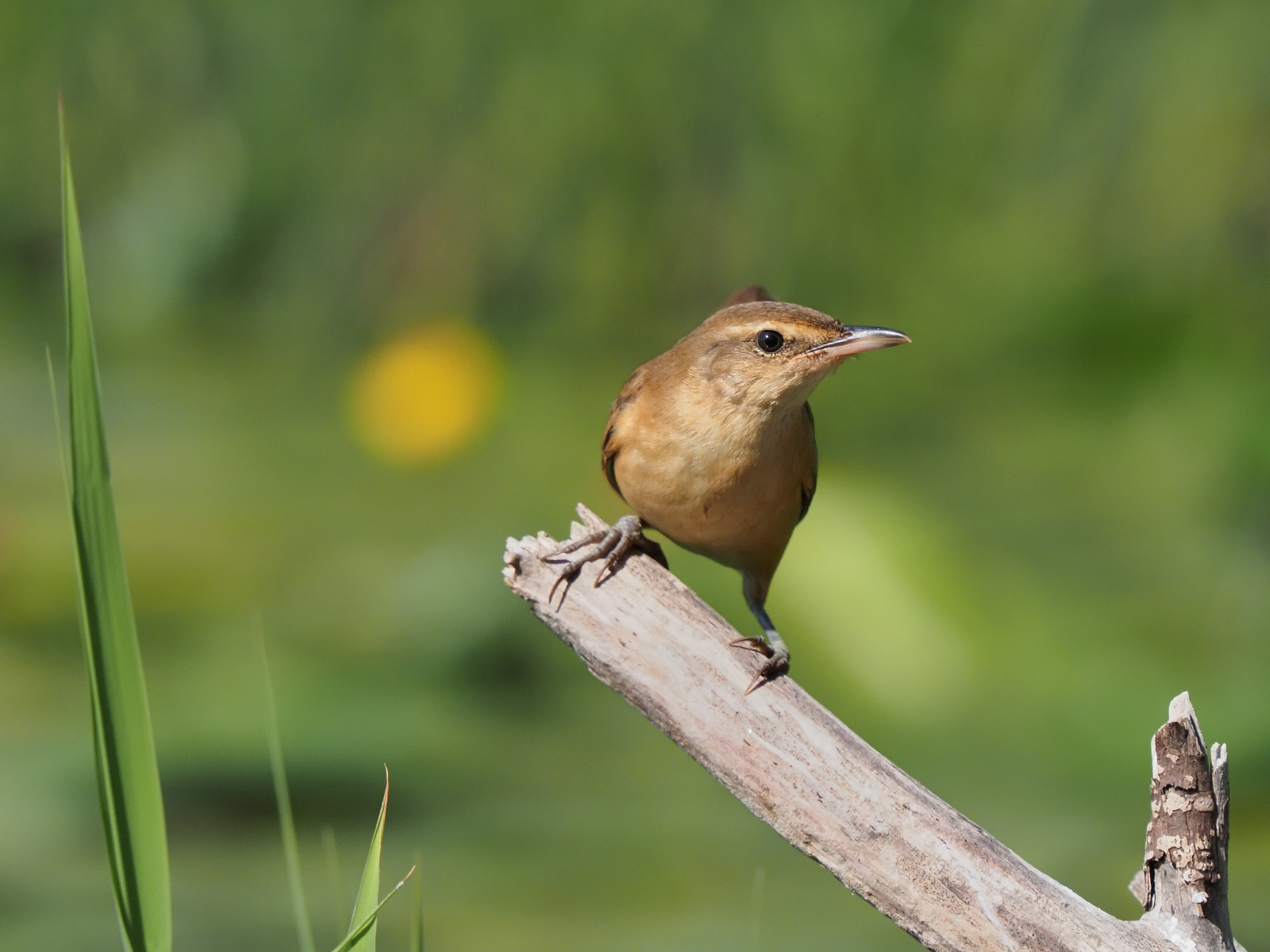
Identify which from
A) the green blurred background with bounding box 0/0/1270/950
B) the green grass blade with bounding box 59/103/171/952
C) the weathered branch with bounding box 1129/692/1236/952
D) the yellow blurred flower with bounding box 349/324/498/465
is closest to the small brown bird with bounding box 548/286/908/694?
the weathered branch with bounding box 1129/692/1236/952

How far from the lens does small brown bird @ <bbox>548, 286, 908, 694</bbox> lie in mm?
2449

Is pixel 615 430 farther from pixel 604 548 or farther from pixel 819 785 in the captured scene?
pixel 819 785

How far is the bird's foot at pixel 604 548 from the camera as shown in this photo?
2150 mm

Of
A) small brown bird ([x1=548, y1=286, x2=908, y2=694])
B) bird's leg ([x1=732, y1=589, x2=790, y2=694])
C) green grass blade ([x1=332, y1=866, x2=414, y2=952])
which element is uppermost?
small brown bird ([x1=548, y1=286, x2=908, y2=694])

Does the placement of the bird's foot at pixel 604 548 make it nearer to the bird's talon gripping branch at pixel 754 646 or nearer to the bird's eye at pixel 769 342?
the bird's talon gripping branch at pixel 754 646

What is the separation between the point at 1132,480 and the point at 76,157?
4.04 metres

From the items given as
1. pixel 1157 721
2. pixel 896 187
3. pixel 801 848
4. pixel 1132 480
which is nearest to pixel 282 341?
pixel 896 187

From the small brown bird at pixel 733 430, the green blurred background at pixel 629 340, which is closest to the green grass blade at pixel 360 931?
the small brown bird at pixel 733 430

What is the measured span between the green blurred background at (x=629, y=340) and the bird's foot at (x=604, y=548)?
1616 mm

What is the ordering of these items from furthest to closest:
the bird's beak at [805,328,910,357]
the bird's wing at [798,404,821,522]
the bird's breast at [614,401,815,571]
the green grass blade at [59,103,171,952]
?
1. the bird's wing at [798,404,821,522]
2. the bird's breast at [614,401,815,571]
3. the bird's beak at [805,328,910,357]
4. the green grass blade at [59,103,171,952]

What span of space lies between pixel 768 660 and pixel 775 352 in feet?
2.06

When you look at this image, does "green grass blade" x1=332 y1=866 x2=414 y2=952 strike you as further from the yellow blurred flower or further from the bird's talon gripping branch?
the yellow blurred flower

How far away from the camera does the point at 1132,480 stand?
17.4 feet

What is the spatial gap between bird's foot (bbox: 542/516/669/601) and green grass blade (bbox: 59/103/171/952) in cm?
66
